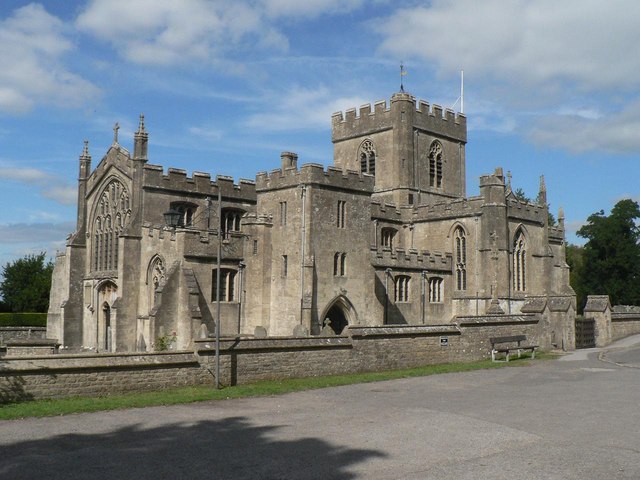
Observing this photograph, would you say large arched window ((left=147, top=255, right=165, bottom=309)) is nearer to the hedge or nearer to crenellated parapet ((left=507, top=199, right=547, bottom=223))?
crenellated parapet ((left=507, top=199, right=547, bottom=223))

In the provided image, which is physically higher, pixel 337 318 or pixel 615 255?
pixel 615 255

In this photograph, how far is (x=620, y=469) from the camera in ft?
33.4

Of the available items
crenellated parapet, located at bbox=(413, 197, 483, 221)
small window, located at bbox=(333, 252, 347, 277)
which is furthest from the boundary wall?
crenellated parapet, located at bbox=(413, 197, 483, 221)

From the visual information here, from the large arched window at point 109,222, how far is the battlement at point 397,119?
17589mm

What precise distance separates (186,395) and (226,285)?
1431cm

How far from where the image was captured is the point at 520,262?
39.7 m

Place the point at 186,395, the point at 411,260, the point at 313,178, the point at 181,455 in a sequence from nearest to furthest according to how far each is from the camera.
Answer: the point at 181,455, the point at 186,395, the point at 313,178, the point at 411,260

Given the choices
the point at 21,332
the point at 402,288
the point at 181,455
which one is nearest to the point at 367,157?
the point at 402,288

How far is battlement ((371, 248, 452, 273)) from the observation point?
36.0 meters

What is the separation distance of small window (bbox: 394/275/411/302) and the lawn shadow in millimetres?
24080

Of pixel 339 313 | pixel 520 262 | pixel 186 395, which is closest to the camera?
pixel 186 395

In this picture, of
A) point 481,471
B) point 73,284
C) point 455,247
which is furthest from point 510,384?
point 73,284

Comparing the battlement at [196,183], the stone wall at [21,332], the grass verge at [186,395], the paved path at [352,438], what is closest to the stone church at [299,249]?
the battlement at [196,183]

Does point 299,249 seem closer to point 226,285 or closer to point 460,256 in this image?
point 226,285
